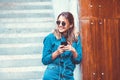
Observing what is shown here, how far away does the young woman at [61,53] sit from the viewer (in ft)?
14.9

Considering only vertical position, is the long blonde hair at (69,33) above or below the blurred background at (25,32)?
above

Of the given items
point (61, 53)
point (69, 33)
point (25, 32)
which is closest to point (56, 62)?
point (61, 53)

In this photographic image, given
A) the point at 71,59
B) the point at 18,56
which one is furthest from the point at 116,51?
the point at 18,56

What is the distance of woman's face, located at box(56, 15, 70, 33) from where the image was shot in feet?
15.1

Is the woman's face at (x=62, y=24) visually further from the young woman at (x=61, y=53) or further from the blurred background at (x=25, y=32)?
the blurred background at (x=25, y=32)

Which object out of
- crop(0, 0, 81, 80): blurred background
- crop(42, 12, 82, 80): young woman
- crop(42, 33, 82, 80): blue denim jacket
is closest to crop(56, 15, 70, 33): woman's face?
crop(42, 12, 82, 80): young woman

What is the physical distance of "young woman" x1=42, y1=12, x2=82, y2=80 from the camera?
4547 millimetres

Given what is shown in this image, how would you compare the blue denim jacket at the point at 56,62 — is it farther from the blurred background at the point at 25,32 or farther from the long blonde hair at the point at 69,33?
the blurred background at the point at 25,32

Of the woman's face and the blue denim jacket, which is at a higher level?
the woman's face

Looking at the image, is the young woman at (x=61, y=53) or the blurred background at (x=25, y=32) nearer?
the young woman at (x=61, y=53)

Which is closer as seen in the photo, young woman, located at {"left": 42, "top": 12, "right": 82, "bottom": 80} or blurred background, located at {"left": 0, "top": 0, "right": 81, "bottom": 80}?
young woman, located at {"left": 42, "top": 12, "right": 82, "bottom": 80}

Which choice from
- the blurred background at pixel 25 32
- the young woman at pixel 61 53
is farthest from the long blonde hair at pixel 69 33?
the blurred background at pixel 25 32

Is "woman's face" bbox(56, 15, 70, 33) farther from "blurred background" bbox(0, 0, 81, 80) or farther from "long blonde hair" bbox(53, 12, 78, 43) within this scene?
"blurred background" bbox(0, 0, 81, 80)

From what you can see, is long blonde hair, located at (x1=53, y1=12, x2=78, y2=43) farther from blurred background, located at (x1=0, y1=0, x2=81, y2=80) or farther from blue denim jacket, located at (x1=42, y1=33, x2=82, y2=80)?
blurred background, located at (x1=0, y1=0, x2=81, y2=80)
